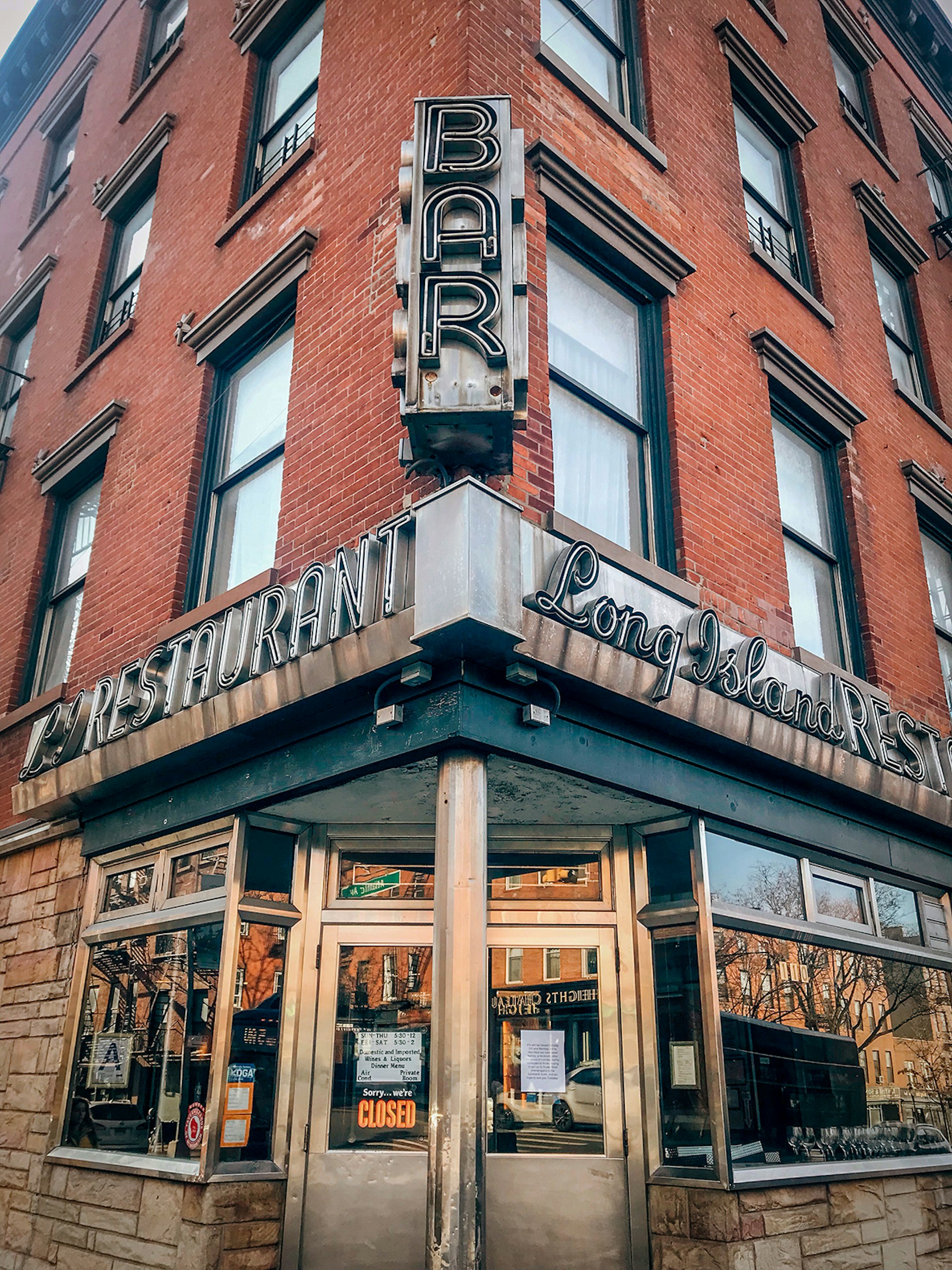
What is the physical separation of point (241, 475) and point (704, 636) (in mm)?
4065

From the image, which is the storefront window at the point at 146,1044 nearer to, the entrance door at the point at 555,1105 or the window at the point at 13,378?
the entrance door at the point at 555,1105

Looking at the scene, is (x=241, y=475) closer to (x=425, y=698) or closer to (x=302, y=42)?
(x=425, y=698)

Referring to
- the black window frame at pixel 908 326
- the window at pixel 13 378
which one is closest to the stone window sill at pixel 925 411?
the black window frame at pixel 908 326

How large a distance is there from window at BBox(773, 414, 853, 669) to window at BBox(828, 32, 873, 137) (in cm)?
632

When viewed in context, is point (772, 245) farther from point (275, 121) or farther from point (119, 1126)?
point (119, 1126)

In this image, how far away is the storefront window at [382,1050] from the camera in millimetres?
6324

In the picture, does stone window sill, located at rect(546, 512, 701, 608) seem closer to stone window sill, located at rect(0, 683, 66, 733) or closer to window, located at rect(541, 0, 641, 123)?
window, located at rect(541, 0, 641, 123)

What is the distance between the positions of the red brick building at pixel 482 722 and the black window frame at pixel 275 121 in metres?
0.06

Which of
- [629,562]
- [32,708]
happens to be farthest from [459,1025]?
[32,708]

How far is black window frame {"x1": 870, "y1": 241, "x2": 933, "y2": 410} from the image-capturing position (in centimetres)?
1189

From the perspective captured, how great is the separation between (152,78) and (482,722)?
10.8 meters

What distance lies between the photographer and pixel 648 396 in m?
7.75

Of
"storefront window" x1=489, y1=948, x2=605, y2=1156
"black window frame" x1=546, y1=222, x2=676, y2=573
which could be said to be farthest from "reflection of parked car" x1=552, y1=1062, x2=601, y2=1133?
"black window frame" x1=546, y1=222, x2=676, y2=573

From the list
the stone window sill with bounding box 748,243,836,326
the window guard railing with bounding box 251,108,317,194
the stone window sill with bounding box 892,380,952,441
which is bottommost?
the stone window sill with bounding box 892,380,952,441
